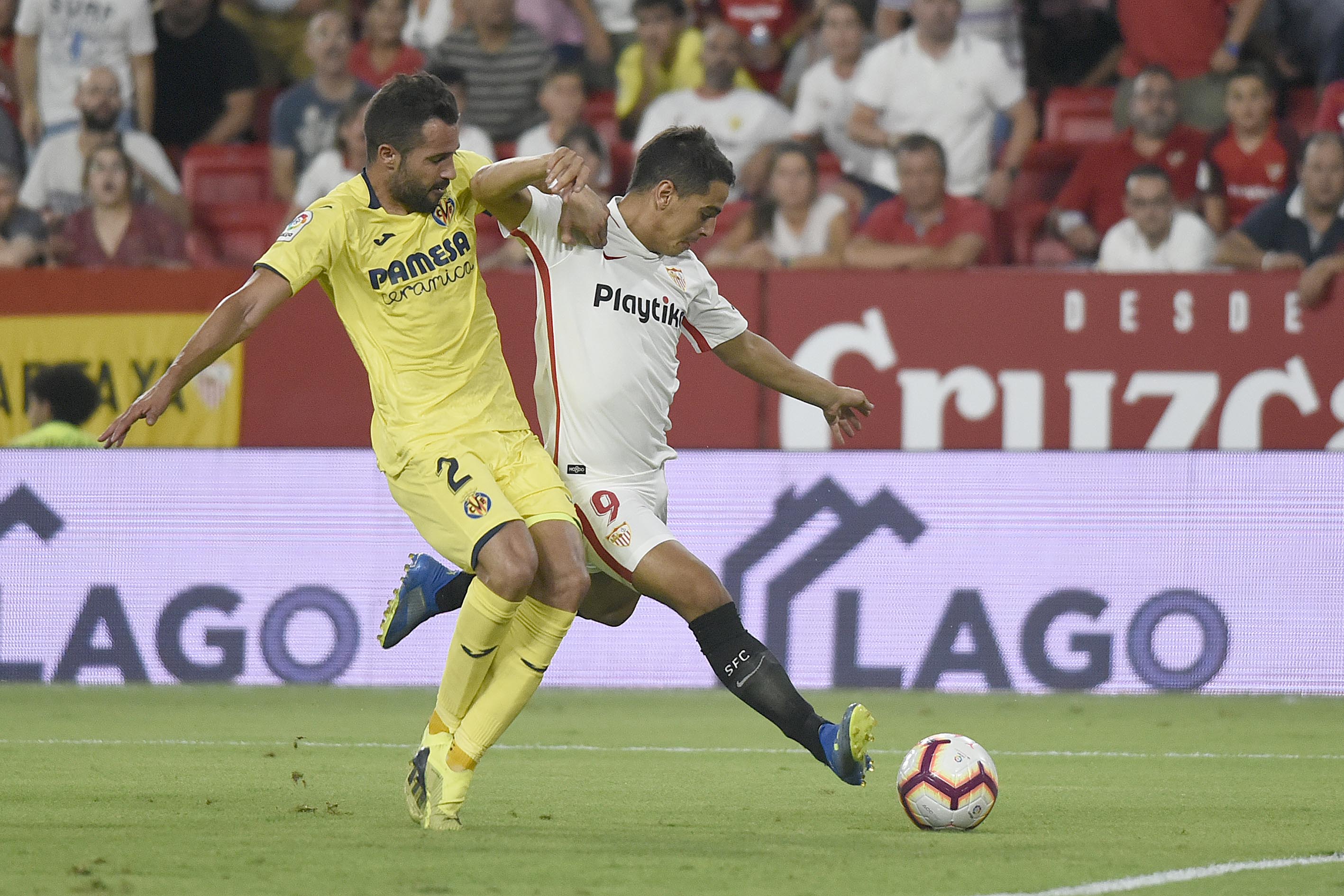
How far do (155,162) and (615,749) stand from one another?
254 inches

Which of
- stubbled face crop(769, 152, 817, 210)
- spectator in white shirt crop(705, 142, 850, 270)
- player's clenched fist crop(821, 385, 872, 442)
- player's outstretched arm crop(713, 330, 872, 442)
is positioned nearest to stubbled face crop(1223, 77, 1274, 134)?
spectator in white shirt crop(705, 142, 850, 270)

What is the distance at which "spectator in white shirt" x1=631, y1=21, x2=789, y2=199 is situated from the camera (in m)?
12.0

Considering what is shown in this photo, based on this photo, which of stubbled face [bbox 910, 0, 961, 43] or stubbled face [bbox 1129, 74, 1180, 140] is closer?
stubbled face [bbox 1129, 74, 1180, 140]

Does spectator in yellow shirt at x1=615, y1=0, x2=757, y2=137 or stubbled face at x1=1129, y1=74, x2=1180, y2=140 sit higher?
spectator in yellow shirt at x1=615, y1=0, x2=757, y2=137

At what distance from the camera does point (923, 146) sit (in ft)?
36.4

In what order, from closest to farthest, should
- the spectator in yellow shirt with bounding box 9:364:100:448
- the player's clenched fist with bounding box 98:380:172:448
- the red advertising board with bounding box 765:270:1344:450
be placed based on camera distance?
the player's clenched fist with bounding box 98:380:172:448 → the spectator in yellow shirt with bounding box 9:364:100:448 → the red advertising board with bounding box 765:270:1344:450

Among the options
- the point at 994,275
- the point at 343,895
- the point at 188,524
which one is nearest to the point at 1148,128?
the point at 994,275

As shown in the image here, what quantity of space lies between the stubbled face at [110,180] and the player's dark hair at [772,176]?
12.7 feet

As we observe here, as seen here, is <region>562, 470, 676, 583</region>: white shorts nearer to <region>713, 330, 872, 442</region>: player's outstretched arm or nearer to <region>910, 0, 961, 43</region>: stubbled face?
<region>713, 330, 872, 442</region>: player's outstretched arm

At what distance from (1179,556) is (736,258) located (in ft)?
10.9

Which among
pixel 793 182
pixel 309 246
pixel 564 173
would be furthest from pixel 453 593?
pixel 793 182

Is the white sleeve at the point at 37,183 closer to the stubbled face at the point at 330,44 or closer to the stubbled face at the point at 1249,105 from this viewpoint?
the stubbled face at the point at 330,44

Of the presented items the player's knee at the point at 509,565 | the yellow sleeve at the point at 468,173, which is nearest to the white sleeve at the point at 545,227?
the yellow sleeve at the point at 468,173

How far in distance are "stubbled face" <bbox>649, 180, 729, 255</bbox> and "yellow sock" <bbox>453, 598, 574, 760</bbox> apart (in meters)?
1.15
